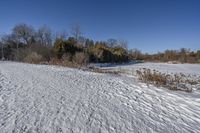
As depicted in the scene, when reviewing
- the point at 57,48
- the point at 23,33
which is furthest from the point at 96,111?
the point at 23,33

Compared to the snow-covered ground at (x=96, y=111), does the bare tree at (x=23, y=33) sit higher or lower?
higher

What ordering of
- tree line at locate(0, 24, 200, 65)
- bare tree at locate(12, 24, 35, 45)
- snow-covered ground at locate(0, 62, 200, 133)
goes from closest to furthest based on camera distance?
snow-covered ground at locate(0, 62, 200, 133) → tree line at locate(0, 24, 200, 65) → bare tree at locate(12, 24, 35, 45)

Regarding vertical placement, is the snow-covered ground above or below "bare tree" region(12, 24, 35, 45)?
below

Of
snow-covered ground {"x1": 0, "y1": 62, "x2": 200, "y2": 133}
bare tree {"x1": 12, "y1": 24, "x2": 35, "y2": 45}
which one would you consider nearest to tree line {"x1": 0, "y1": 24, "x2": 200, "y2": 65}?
bare tree {"x1": 12, "y1": 24, "x2": 35, "y2": 45}

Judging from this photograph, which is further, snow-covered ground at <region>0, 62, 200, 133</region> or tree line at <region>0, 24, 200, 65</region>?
tree line at <region>0, 24, 200, 65</region>

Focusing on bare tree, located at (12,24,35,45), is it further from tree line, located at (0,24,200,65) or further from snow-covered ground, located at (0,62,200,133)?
snow-covered ground, located at (0,62,200,133)

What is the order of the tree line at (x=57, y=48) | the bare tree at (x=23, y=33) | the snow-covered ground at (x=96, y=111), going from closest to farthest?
the snow-covered ground at (x=96, y=111), the tree line at (x=57, y=48), the bare tree at (x=23, y=33)

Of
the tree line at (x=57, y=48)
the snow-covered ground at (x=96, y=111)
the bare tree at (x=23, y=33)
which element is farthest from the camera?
the bare tree at (x=23, y=33)

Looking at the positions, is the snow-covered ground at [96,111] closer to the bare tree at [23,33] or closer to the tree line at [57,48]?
the tree line at [57,48]

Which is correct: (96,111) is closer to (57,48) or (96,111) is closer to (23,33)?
(57,48)

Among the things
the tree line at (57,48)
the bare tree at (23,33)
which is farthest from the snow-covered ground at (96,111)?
the bare tree at (23,33)

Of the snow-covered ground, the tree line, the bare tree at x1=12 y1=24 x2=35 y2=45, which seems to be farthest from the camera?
the bare tree at x1=12 y1=24 x2=35 y2=45

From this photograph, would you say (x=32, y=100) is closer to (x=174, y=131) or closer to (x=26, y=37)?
(x=174, y=131)

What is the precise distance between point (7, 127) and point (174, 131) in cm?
357
